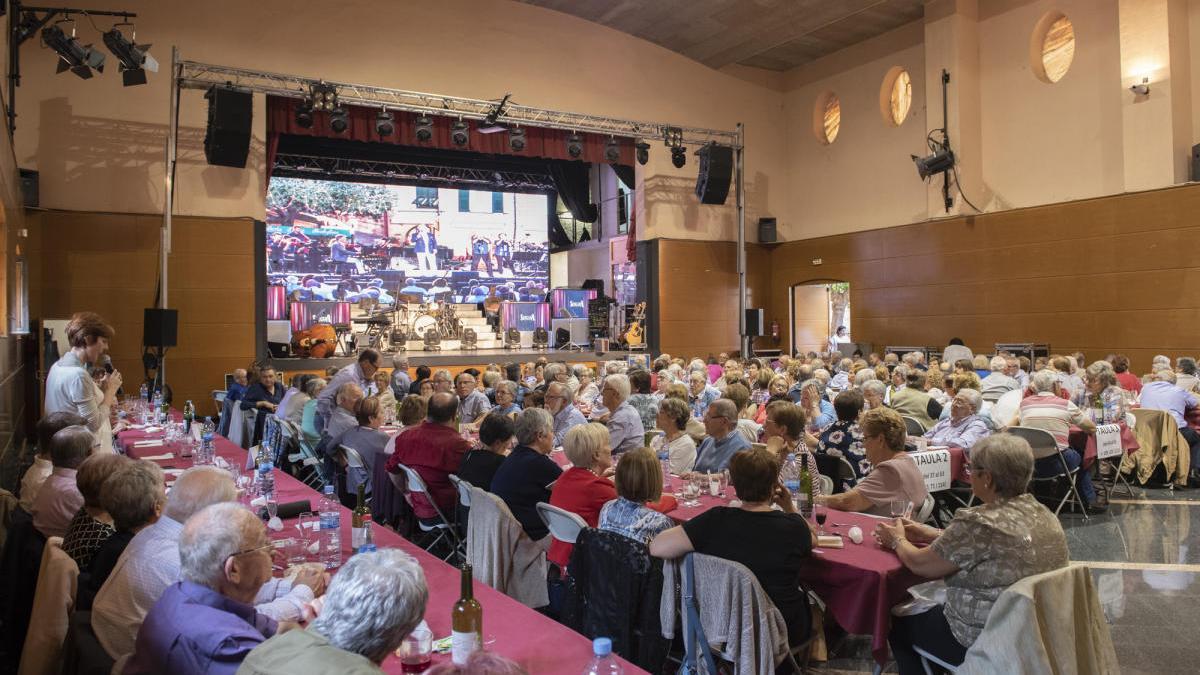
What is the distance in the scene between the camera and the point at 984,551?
260 centimetres

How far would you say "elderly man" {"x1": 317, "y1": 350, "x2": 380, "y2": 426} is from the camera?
6910 millimetres

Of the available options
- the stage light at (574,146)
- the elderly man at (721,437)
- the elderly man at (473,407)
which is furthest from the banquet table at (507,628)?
the stage light at (574,146)

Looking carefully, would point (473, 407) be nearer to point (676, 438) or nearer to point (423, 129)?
point (676, 438)

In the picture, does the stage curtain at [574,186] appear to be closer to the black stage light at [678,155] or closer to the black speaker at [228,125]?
the black stage light at [678,155]

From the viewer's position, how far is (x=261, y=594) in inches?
97.7

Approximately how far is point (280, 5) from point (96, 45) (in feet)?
9.57

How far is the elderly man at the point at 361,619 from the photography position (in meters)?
1.45

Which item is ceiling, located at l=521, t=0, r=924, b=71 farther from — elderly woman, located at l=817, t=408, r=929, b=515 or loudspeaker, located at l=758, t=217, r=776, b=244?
elderly woman, located at l=817, t=408, r=929, b=515

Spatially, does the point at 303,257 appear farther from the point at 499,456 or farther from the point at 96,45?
the point at 499,456

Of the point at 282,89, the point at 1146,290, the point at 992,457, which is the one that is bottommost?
the point at 992,457

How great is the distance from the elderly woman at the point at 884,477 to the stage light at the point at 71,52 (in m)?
10.3

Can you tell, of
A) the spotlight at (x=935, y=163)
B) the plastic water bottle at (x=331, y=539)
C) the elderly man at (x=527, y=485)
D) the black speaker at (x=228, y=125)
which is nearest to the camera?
the plastic water bottle at (x=331, y=539)

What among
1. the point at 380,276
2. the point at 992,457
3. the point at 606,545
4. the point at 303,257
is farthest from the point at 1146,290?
the point at 303,257

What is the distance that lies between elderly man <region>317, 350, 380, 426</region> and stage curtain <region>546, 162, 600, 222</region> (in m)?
12.8
